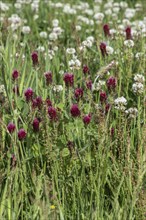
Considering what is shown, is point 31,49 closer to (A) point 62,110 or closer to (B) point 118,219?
(A) point 62,110

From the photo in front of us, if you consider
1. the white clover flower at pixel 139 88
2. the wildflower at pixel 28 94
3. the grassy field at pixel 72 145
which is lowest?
the grassy field at pixel 72 145

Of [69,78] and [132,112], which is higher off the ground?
[69,78]

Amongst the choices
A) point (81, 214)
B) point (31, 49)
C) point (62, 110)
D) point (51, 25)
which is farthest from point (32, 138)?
point (51, 25)

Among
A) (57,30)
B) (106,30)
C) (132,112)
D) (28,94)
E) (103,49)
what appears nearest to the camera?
(28,94)

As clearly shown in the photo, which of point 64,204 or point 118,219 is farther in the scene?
point 64,204

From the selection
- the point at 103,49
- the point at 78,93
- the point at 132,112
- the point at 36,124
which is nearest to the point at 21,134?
the point at 36,124

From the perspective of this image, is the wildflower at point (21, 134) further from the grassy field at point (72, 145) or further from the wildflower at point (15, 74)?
the wildflower at point (15, 74)

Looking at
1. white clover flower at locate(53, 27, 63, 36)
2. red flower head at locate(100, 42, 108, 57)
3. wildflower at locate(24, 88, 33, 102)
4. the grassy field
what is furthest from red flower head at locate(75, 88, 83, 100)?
white clover flower at locate(53, 27, 63, 36)

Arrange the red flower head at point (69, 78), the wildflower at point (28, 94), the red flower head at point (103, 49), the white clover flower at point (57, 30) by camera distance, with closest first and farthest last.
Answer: the wildflower at point (28, 94), the red flower head at point (69, 78), the red flower head at point (103, 49), the white clover flower at point (57, 30)

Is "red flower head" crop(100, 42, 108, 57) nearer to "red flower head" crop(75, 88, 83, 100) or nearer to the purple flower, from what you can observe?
the purple flower

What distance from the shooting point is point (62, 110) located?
3137 mm

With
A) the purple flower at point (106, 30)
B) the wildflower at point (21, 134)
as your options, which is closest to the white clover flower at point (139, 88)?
the wildflower at point (21, 134)

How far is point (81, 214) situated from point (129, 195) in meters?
0.22

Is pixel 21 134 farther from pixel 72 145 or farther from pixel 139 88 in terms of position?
pixel 139 88
